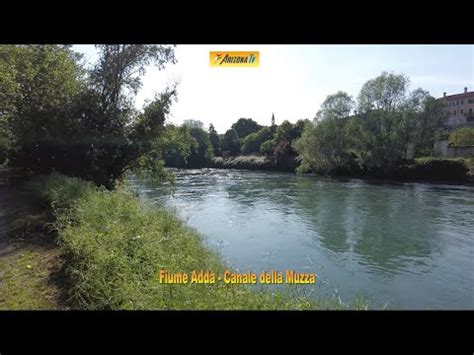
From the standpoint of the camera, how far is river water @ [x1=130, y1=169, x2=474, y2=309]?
6866 mm

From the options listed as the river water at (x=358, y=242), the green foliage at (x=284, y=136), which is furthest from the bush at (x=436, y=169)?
the green foliage at (x=284, y=136)

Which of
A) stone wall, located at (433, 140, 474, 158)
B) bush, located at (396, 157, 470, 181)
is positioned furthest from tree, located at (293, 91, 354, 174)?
stone wall, located at (433, 140, 474, 158)

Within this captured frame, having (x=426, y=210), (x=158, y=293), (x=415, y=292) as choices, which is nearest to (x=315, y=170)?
(x=426, y=210)

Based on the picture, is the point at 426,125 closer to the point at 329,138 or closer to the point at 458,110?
the point at 329,138

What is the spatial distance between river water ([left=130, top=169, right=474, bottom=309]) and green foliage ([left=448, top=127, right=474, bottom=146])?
14.9 metres

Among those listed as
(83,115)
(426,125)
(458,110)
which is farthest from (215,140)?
(83,115)

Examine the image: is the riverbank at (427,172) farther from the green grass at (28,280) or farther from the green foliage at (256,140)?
the green grass at (28,280)

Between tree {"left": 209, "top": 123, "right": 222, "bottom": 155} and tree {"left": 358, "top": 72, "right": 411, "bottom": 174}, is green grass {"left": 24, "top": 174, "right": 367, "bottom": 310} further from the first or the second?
tree {"left": 209, "top": 123, "right": 222, "bottom": 155}

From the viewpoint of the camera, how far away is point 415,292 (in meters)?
6.72

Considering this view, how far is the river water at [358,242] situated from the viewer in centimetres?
687

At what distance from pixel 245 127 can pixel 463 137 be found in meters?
52.1

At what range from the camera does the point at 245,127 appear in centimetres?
7850

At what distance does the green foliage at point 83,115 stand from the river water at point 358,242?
374 centimetres
